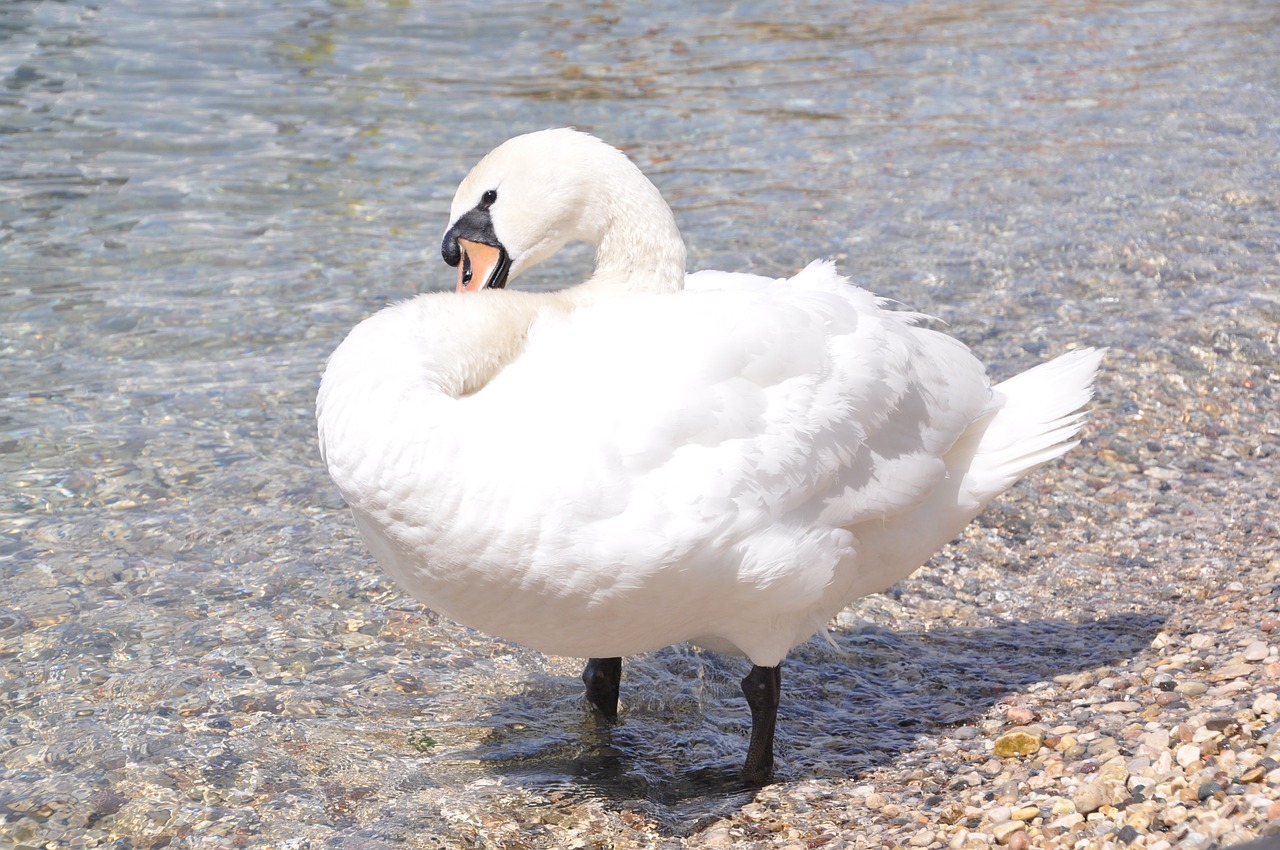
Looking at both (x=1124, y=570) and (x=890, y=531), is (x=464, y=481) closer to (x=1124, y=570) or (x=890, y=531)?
(x=890, y=531)

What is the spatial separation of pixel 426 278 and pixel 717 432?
453 centimetres

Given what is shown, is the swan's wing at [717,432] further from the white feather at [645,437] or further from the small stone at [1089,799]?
the small stone at [1089,799]

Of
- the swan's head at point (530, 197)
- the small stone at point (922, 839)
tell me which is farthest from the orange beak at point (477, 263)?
the small stone at point (922, 839)

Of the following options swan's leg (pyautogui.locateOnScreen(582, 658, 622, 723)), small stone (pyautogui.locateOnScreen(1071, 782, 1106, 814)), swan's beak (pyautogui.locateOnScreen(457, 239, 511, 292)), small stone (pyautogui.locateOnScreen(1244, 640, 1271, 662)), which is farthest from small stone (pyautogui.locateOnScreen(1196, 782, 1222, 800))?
swan's beak (pyautogui.locateOnScreen(457, 239, 511, 292))

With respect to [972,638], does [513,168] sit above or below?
above

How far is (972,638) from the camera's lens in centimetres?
457

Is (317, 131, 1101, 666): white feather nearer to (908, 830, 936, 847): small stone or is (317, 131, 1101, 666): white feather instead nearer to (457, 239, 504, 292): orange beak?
(457, 239, 504, 292): orange beak

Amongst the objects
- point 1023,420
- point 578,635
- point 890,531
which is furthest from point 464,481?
point 1023,420

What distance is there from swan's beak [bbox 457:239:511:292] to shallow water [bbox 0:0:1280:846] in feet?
4.16

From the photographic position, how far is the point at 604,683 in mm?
4148

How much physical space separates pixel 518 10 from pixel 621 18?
111 centimetres

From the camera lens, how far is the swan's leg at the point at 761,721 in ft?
12.6

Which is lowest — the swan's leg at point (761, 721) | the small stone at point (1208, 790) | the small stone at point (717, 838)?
the small stone at point (717, 838)

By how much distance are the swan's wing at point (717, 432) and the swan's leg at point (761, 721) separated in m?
0.39
